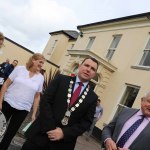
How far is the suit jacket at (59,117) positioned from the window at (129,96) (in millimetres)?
11636

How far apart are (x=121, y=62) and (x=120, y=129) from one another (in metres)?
13.5

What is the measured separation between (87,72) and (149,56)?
12176mm

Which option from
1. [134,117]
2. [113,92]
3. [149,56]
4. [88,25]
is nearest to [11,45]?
[88,25]

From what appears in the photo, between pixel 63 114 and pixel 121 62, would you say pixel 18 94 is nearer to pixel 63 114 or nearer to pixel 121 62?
pixel 63 114

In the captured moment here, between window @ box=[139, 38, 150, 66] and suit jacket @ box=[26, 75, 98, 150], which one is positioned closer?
Answer: suit jacket @ box=[26, 75, 98, 150]

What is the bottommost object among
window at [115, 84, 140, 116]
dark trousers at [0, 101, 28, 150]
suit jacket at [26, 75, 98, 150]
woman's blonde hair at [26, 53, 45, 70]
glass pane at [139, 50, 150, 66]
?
dark trousers at [0, 101, 28, 150]

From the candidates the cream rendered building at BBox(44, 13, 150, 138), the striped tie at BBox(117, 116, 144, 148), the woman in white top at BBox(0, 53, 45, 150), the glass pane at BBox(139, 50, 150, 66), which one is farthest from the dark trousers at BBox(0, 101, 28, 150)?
the glass pane at BBox(139, 50, 150, 66)

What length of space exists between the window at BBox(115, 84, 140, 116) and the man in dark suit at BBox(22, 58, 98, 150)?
11.6 meters

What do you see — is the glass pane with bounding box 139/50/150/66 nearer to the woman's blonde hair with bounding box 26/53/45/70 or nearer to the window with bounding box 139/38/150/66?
the window with bounding box 139/38/150/66

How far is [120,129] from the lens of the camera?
13.0 ft

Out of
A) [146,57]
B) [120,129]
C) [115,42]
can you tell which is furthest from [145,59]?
[120,129]

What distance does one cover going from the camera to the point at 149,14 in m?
16.4

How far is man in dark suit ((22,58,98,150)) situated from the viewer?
3.80m

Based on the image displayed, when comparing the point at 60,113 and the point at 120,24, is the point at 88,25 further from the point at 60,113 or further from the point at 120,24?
the point at 60,113
